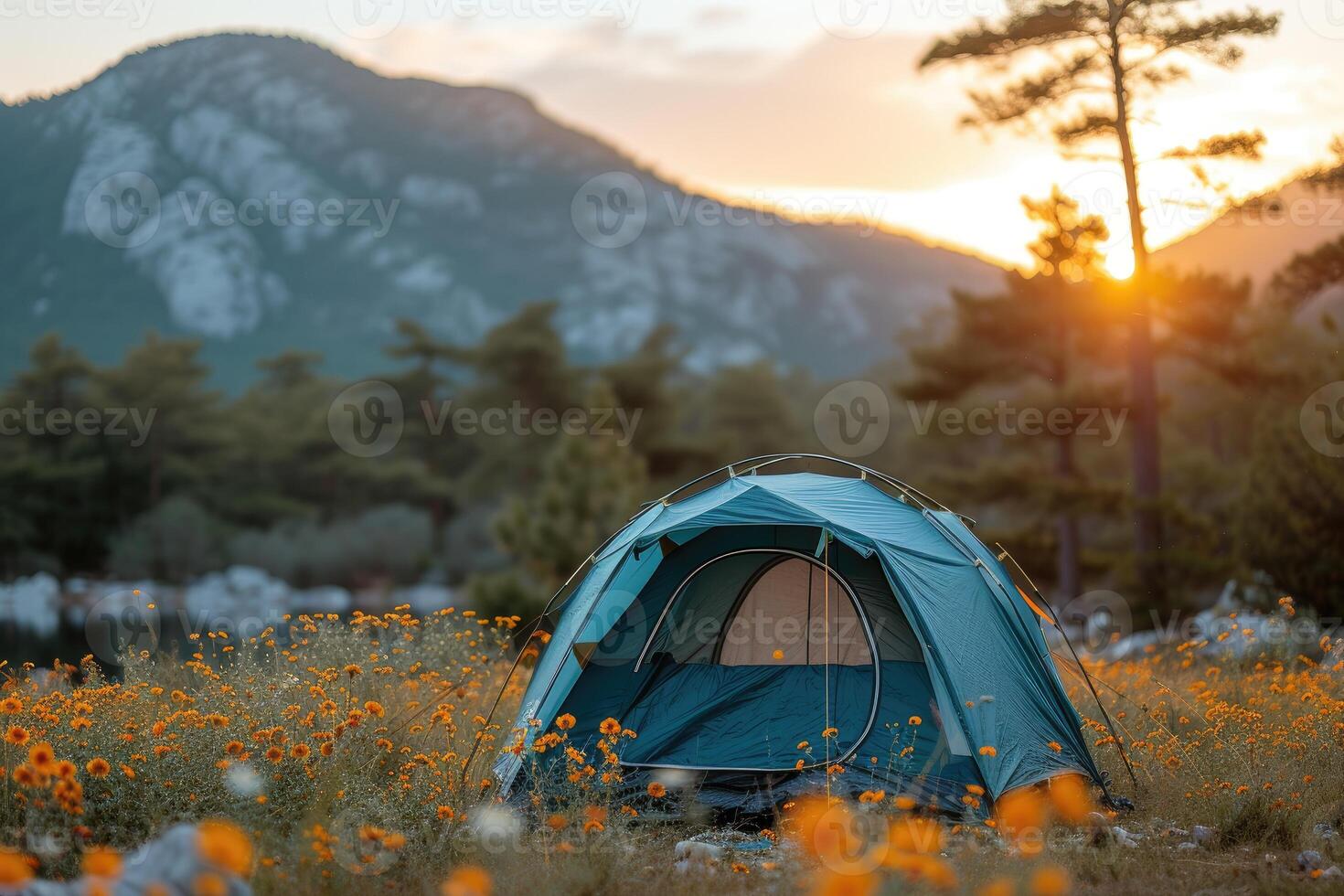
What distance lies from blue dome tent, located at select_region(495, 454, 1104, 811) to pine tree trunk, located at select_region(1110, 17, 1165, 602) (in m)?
10.1

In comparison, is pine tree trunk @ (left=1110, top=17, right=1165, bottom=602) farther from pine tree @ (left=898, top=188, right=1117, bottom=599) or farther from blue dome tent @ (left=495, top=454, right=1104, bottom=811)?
blue dome tent @ (left=495, top=454, right=1104, bottom=811)

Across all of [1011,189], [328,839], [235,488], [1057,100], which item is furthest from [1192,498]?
[235,488]

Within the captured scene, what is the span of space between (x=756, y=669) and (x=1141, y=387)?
36.9 feet

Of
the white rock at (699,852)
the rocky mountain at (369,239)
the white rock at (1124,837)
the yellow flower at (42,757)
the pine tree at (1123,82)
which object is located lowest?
the white rock at (1124,837)

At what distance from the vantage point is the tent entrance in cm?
613

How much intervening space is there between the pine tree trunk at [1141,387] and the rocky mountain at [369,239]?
55.2 m

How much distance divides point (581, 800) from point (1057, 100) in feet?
45.6

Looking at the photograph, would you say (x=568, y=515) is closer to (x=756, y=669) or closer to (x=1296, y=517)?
(x=1296, y=517)

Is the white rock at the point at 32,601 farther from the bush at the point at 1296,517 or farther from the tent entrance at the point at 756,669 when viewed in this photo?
the bush at the point at 1296,517

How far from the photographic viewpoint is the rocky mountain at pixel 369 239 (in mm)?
75125

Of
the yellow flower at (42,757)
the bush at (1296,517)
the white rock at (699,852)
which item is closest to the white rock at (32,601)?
the bush at (1296,517)

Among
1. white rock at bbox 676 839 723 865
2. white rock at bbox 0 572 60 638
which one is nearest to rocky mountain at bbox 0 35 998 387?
white rock at bbox 0 572 60 638

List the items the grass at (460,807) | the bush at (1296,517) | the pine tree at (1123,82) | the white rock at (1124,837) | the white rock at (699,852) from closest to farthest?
the grass at (460,807), the white rock at (699,852), the white rock at (1124,837), the bush at (1296,517), the pine tree at (1123,82)

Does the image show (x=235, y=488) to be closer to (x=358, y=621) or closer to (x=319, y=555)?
(x=319, y=555)
